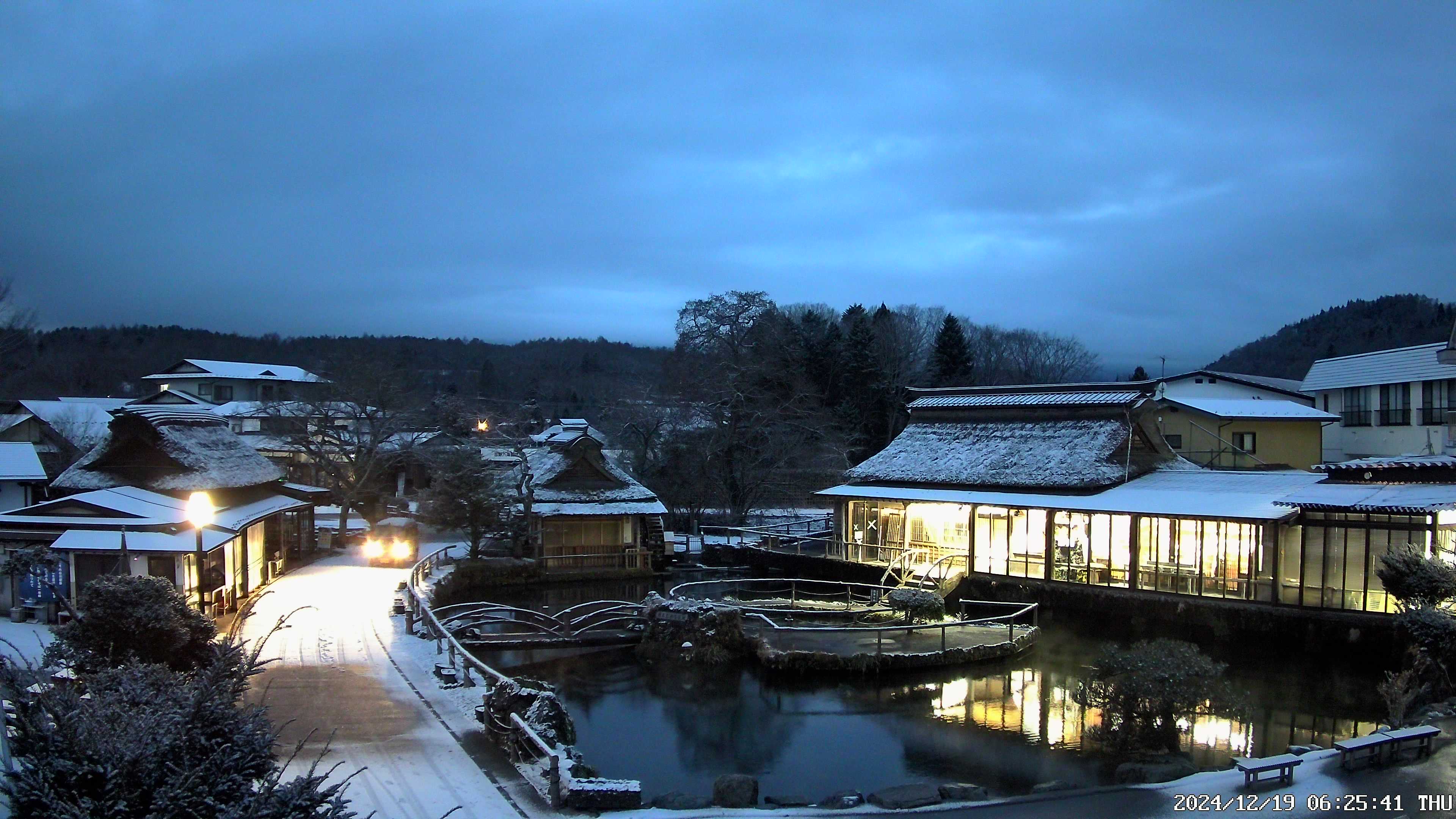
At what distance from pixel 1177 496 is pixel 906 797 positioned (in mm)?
15778

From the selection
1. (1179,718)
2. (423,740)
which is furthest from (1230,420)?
(423,740)

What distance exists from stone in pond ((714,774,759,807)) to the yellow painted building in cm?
2730

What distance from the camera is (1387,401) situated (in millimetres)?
36375

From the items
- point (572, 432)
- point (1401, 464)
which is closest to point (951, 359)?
point (572, 432)

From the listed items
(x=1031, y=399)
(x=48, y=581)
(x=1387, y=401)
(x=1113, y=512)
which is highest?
(x=1031, y=399)

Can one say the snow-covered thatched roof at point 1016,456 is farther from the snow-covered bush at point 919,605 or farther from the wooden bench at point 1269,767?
the wooden bench at point 1269,767

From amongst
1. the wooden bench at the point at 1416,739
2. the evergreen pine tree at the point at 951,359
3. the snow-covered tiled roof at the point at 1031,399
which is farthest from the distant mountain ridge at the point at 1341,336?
the wooden bench at the point at 1416,739

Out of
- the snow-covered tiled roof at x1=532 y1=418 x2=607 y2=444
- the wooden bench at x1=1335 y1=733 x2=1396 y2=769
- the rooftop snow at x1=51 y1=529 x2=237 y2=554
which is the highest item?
the snow-covered tiled roof at x1=532 y1=418 x2=607 y2=444

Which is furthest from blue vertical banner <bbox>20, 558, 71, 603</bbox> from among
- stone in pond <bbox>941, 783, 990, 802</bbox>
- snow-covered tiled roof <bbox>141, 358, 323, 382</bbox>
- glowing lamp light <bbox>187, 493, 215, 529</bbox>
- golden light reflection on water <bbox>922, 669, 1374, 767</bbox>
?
snow-covered tiled roof <bbox>141, 358, 323, 382</bbox>

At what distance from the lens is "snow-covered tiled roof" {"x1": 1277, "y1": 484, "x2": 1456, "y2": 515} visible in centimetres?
1803

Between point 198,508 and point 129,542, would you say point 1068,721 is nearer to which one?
point 198,508

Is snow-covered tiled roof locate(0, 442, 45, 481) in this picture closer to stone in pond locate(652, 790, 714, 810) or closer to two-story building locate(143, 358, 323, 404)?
stone in pond locate(652, 790, 714, 810)

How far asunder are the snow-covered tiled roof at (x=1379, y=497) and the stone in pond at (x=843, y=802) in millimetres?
13973

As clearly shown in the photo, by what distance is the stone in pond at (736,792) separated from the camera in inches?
430
